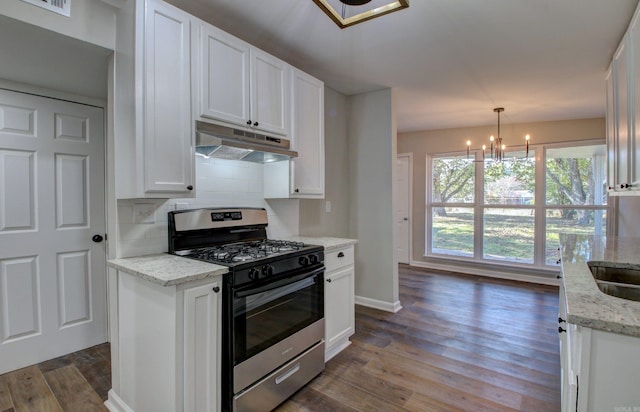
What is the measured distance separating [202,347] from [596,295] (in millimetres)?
1678

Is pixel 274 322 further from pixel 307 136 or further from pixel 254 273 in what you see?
pixel 307 136

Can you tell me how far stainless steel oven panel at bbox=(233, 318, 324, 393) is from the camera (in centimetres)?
Result: 169

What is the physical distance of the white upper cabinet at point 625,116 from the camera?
178 centimetres

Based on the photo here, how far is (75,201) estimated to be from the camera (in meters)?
2.54

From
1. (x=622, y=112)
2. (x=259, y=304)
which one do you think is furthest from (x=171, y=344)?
(x=622, y=112)

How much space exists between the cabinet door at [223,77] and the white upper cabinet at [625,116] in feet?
7.56

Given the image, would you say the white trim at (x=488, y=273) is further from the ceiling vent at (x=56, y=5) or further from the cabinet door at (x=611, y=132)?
the ceiling vent at (x=56, y=5)

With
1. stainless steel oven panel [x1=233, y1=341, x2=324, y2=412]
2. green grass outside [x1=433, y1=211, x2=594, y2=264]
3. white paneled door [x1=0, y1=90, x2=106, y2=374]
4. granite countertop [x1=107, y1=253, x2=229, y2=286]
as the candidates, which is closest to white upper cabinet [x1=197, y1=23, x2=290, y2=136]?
granite countertop [x1=107, y1=253, x2=229, y2=286]

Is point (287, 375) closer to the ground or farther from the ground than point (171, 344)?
closer to the ground

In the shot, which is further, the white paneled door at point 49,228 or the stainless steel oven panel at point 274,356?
the white paneled door at point 49,228

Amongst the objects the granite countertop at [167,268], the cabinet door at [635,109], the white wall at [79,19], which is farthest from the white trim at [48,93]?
the cabinet door at [635,109]

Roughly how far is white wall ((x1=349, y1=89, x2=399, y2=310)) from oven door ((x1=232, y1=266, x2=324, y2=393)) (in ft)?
4.74

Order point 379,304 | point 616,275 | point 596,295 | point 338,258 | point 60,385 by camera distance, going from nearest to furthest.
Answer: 1. point 596,295
2. point 616,275
3. point 60,385
4. point 338,258
5. point 379,304

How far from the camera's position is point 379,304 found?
3.58 meters
